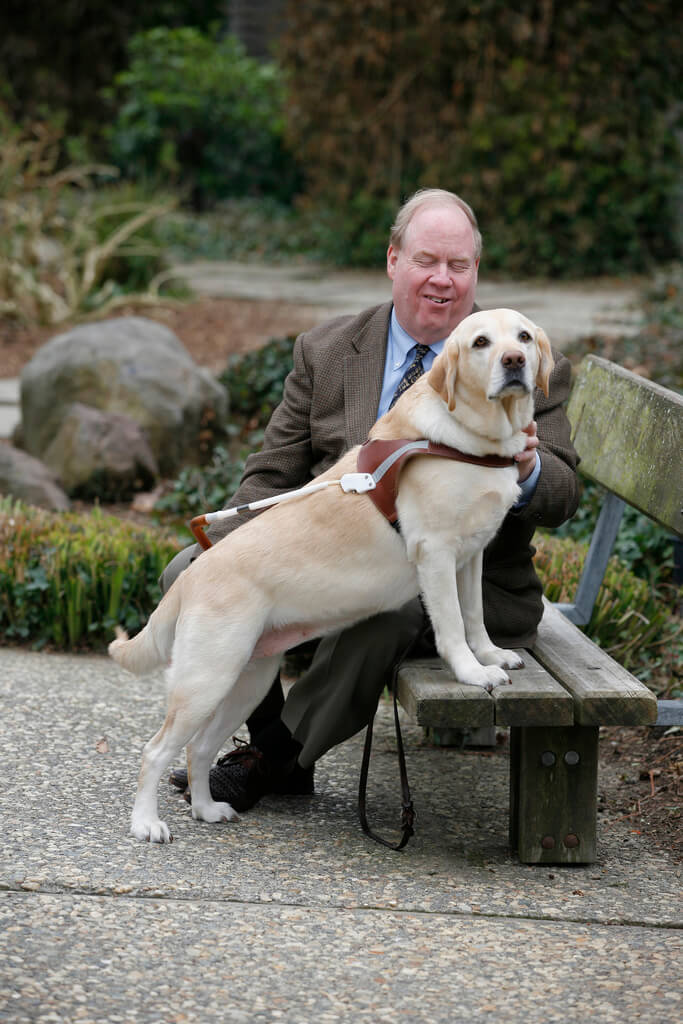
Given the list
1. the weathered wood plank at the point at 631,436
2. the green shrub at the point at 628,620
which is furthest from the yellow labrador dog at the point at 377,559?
the green shrub at the point at 628,620

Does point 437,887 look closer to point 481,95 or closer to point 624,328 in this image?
point 624,328

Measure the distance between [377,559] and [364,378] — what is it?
0.79 m

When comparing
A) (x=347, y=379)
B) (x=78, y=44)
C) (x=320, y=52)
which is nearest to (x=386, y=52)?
(x=320, y=52)

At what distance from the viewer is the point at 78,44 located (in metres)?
21.9

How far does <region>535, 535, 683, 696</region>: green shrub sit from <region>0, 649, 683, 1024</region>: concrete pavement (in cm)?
101

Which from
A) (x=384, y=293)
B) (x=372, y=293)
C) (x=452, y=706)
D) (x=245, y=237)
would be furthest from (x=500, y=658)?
(x=245, y=237)

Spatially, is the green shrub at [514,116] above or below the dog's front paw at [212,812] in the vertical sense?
above

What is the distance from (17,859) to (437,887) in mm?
1077

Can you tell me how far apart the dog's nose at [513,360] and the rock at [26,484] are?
3869 mm

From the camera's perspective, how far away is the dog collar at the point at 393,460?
3.38m

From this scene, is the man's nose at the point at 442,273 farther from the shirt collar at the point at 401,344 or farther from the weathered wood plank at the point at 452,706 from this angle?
the weathered wood plank at the point at 452,706

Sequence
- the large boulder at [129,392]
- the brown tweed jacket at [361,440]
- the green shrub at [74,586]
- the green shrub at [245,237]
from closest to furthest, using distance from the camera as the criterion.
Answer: the brown tweed jacket at [361,440]
the green shrub at [74,586]
the large boulder at [129,392]
the green shrub at [245,237]

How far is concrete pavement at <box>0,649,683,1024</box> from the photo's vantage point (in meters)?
2.75

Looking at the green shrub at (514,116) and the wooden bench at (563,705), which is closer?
the wooden bench at (563,705)
